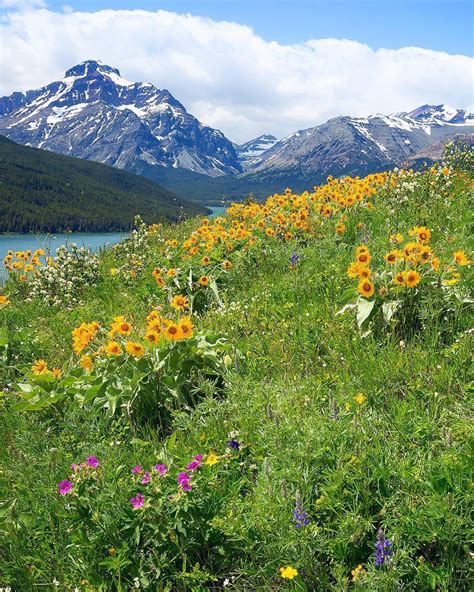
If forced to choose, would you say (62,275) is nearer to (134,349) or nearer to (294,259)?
(294,259)

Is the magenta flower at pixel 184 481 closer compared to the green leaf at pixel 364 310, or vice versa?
the magenta flower at pixel 184 481

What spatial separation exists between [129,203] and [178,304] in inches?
7874

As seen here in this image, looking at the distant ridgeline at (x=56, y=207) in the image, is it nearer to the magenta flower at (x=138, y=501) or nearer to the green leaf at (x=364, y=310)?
the green leaf at (x=364, y=310)

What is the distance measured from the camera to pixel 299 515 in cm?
214

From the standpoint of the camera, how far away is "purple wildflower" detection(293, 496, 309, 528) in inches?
84.0

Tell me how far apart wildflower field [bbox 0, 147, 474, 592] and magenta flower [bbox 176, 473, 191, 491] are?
0.5 inches

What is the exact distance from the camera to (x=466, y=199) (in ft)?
23.0

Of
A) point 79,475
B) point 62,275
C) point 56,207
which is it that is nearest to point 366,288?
point 79,475

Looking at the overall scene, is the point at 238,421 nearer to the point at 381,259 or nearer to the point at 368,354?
the point at 368,354

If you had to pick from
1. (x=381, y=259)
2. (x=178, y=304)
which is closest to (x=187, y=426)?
(x=178, y=304)

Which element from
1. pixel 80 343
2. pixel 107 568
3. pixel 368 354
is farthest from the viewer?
pixel 80 343

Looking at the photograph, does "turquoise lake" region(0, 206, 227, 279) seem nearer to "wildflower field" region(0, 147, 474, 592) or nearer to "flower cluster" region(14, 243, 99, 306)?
"flower cluster" region(14, 243, 99, 306)

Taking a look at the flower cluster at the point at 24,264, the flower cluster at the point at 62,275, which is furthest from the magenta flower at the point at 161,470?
the flower cluster at the point at 24,264

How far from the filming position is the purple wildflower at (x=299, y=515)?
2.13 meters
